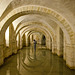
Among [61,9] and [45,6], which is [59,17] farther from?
[45,6]

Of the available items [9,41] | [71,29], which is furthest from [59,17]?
→ [9,41]

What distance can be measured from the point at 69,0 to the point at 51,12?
1.16m

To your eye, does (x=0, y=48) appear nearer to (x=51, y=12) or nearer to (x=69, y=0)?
(x=51, y=12)

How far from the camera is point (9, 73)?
13.6 feet

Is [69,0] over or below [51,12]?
over

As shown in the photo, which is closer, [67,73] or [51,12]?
[67,73]

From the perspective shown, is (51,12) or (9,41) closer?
(51,12)

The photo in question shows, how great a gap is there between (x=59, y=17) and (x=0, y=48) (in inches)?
163

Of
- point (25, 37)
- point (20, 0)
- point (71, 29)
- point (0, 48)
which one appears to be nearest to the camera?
point (20, 0)

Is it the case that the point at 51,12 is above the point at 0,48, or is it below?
above

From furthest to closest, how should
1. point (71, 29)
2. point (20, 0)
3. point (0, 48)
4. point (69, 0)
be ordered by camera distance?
1. point (0, 48)
2. point (71, 29)
3. point (20, 0)
4. point (69, 0)

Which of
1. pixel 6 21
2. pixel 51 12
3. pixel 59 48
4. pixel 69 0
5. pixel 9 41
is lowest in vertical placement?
pixel 59 48

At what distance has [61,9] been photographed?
15.4ft

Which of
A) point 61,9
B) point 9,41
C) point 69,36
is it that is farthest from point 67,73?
point 9,41
